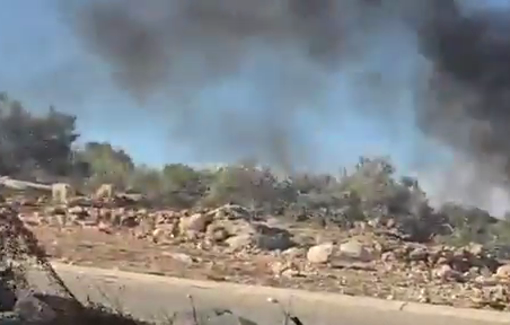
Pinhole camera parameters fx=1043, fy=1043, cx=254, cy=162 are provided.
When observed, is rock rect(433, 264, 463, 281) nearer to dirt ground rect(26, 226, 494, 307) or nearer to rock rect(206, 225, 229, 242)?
dirt ground rect(26, 226, 494, 307)

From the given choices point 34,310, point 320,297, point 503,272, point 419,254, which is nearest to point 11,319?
point 34,310

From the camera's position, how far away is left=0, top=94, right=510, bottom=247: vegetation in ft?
56.9

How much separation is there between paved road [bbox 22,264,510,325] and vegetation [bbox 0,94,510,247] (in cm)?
548

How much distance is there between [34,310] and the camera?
886cm

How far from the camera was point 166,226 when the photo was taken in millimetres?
17234

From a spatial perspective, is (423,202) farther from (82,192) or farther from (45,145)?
(45,145)

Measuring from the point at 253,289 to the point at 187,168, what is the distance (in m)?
8.64

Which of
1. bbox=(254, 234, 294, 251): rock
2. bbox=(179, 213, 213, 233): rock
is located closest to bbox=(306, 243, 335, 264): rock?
bbox=(254, 234, 294, 251): rock

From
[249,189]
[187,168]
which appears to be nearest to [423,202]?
[249,189]

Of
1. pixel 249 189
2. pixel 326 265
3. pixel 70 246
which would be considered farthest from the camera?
pixel 249 189

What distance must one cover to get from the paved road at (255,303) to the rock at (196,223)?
405 centimetres

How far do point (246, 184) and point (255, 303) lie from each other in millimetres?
8582

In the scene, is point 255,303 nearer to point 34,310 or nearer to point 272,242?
point 34,310

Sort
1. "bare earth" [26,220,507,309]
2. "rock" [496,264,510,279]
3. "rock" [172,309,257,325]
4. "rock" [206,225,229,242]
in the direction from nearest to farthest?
"rock" [172,309,257,325]
"bare earth" [26,220,507,309]
"rock" [496,264,510,279]
"rock" [206,225,229,242]
